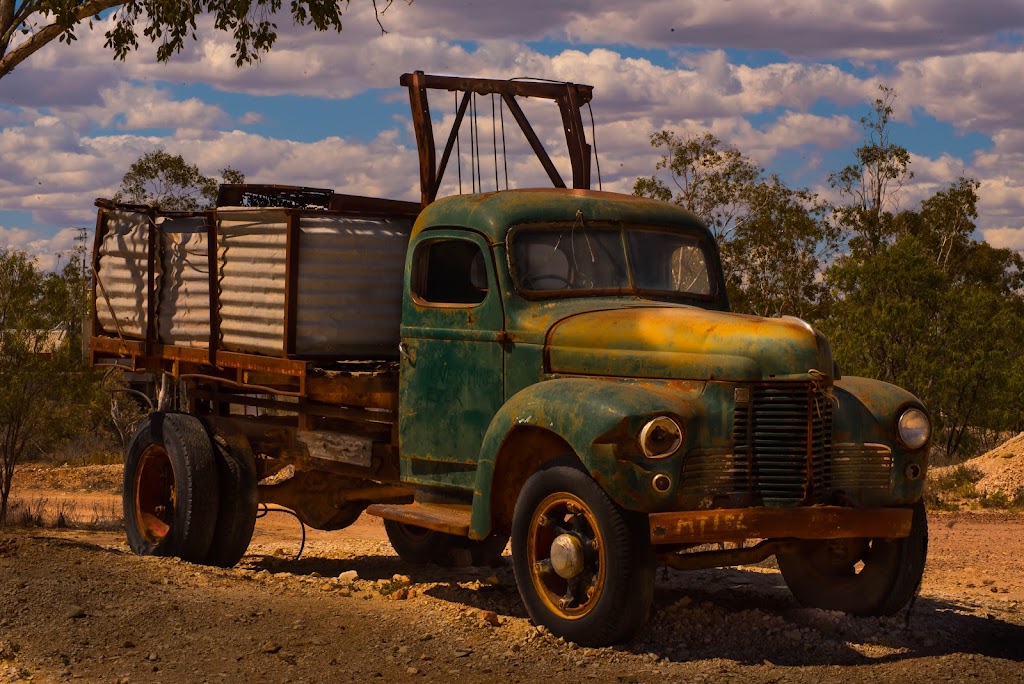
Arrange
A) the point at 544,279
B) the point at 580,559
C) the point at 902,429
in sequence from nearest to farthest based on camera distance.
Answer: the point at 580,559
the point at 902,429
the point at 544,279

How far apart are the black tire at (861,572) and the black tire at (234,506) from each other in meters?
3.76

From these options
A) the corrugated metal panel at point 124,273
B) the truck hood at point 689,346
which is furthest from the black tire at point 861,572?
the corrugated metal panel at point 124,273

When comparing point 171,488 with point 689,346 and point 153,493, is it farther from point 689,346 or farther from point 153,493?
point 689,346

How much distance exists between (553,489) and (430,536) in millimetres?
3716

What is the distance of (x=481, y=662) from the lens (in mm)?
6383

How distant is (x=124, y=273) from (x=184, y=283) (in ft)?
2.89

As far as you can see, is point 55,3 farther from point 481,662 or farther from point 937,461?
point 937,461

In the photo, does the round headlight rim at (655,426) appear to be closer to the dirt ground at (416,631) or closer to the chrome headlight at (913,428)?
the dirt ground at (416,631)

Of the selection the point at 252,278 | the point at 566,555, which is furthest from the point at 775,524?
the point at 252,278

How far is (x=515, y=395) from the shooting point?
707 cm

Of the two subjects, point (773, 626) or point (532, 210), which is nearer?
point (773, 626)

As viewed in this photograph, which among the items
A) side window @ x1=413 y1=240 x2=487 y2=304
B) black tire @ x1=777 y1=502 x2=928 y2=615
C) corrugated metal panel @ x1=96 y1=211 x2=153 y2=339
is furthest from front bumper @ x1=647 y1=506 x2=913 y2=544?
corrugated metal panel @ x1=96 y1=211 x2=153 y2=339

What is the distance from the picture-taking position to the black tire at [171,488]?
940cm

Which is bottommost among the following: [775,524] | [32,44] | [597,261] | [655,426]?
Result: [775,524]
